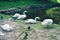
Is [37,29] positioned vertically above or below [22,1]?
above

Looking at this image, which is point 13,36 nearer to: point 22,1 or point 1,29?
point 1,29

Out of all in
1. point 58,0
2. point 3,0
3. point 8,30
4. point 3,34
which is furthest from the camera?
point 58,0

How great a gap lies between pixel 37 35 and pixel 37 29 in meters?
0.82

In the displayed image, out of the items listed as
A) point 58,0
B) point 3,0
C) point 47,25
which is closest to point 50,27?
point 47,25

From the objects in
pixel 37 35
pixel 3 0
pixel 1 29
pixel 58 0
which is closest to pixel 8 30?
pixel 1 29

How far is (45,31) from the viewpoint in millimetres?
9430

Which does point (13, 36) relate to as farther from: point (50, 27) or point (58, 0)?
point (58, 0)

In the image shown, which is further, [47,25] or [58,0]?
[58,0]

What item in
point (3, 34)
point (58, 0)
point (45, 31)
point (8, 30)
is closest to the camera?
point (3, 34)

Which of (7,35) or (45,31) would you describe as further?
(45,31)

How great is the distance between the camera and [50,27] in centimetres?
1012

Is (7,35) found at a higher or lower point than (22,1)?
higher

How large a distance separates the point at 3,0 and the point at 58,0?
8158 millimetres

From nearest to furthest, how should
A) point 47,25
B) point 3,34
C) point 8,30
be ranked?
point 3,34 < point 8,30 < point 47,25
